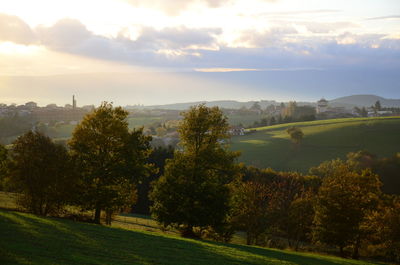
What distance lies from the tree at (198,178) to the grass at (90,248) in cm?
783

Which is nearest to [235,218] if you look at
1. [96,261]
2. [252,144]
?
[96,261]

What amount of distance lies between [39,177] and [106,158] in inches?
263

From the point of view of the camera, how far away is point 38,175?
38438 mm

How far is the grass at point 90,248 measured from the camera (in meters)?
19.7

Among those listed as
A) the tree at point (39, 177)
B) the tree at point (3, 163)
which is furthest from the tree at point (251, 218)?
the tree at point (3, 163)

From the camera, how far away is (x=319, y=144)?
147 m

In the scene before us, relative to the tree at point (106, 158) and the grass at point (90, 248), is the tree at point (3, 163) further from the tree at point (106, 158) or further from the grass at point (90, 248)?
the grass at point (90, 248)

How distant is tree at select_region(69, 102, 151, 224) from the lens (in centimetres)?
4078

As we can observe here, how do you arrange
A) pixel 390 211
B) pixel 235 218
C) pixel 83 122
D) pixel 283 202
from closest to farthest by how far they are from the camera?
pixel 83 122
pixel 390 211
pixel 235 218
pixel 283 202

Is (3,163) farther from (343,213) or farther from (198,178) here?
(343,213)


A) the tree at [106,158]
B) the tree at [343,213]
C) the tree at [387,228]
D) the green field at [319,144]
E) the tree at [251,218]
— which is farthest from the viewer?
the green field at [319,144]

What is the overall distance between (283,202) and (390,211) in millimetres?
17170

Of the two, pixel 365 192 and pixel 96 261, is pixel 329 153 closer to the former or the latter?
pixel 365 192

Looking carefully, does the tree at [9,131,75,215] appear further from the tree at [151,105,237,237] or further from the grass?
the tree at [151,105,237,237]
